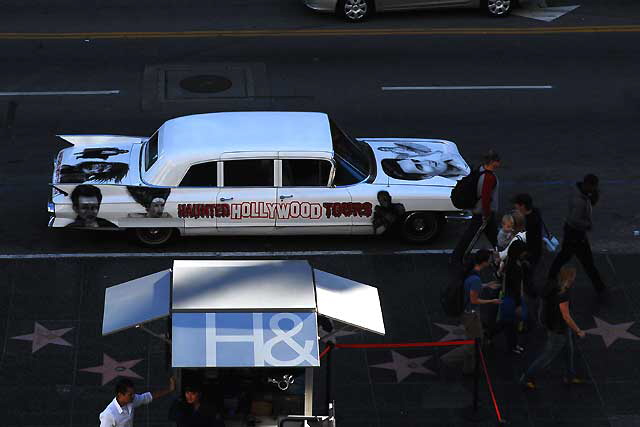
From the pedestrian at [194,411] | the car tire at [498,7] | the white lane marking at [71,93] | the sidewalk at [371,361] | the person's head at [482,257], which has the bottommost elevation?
the sidewalk at [371,361]

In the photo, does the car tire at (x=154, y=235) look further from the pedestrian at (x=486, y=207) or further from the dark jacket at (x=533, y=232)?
the dark jacket at (x=533, y=232)

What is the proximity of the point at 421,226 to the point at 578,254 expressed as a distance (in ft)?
7.55

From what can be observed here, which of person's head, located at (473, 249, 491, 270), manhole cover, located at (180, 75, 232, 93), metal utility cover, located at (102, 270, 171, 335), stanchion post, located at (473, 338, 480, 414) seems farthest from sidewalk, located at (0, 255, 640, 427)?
manhole cover, located at (180, 75, 232, 93)

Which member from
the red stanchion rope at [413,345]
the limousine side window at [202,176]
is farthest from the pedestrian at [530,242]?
the limousine side window at [202,176]

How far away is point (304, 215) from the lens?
16062 mm

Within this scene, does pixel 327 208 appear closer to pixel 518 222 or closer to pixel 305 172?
pixel 305 172

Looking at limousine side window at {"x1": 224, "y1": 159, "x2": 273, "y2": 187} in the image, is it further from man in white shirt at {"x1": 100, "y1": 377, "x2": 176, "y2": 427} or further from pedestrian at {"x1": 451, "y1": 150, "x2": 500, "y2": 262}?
man in white shirt at {"x1": 100, "y1": 377, "x2": 176, "y2": 427}

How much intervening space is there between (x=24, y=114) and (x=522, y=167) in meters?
8.28

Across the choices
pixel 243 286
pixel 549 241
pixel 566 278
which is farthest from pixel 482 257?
pixel 243 286

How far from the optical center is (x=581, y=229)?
1490cm

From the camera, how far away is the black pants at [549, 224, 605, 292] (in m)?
15.0

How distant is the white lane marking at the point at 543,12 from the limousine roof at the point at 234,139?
9943 mm

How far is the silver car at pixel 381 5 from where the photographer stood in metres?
24.5

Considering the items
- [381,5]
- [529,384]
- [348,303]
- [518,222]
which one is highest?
[348,303]
